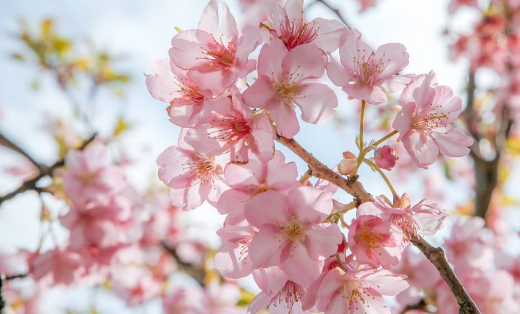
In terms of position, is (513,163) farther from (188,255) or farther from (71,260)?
(71,260)

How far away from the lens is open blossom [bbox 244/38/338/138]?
3.84ft

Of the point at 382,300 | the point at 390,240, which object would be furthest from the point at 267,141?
the point at 382,300

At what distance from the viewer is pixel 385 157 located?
1226mm

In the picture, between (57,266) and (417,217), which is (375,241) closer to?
(417,217)

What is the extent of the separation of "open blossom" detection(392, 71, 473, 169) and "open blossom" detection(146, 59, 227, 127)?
0.51 meters

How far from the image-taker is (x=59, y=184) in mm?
2539

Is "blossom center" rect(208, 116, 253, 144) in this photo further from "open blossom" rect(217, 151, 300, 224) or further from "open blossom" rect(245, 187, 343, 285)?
"open blossom" rect(245, 187, 343, 285)

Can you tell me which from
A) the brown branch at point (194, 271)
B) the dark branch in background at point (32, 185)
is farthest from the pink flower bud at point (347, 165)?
the brown branch at point (194, 271)

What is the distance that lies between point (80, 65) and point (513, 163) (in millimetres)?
5632

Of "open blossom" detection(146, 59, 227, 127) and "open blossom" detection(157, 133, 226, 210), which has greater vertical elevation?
"open blossom" detection(146, 59, 227, 127)

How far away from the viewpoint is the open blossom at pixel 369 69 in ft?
4.29

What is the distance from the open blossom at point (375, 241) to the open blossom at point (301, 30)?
0.47 metres

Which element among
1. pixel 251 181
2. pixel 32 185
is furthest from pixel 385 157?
pixel 32 185

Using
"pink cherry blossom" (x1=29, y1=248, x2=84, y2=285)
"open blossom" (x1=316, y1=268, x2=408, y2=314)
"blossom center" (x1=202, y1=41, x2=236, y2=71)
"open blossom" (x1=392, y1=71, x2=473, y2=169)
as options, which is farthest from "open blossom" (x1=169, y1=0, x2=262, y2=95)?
"pink cherry blossom" (x1=29, y1=248, x2=84, y2=285)
